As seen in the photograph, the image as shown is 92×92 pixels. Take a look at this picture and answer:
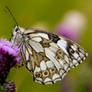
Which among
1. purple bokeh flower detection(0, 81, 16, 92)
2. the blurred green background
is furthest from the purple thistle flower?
the blurred green background

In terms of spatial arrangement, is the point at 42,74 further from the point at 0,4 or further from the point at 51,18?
the point at 51,18

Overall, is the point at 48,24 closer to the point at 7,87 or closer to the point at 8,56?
the point at 8,56

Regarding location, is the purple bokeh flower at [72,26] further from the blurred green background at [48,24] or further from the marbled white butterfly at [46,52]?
the marbled white butterfly at [46,52]

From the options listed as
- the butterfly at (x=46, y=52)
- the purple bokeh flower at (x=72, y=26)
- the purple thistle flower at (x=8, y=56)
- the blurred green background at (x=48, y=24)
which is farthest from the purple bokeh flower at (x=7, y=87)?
the purple bokeh flower at (x=72, y=26)

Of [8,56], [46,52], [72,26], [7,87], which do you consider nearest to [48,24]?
[72,26]

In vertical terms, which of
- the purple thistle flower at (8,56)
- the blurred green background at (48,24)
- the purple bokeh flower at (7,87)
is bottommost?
the purple bokeh flower at (7,87)

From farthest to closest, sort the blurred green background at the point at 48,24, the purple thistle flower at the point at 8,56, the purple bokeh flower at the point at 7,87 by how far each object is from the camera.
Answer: the blurred green background at the point at 48,24, the purple thistle flower at the point at 8,56, the purple bokeh flower at the point at 7,87

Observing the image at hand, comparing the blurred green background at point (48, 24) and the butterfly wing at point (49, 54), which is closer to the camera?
the butterfly wing at point (49, 54)

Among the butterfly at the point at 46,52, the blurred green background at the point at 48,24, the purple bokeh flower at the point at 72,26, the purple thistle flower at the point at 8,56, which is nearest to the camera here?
the purple thistle flower at the point at 8,56
